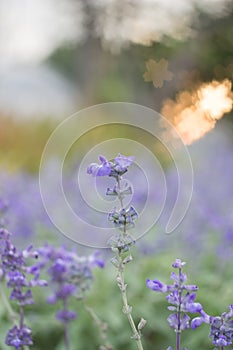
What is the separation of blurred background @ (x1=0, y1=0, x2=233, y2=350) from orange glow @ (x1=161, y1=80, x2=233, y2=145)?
11 millimetres

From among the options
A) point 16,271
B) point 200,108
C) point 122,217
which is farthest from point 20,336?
point 200,108

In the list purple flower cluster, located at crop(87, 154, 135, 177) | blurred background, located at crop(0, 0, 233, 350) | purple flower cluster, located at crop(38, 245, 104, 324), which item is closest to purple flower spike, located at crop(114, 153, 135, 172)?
purple flower cluster, located at crop(87, 154, 135, 177)

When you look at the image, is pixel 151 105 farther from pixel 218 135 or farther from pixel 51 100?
pixel 51 100

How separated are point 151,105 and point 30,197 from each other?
4.95 metres

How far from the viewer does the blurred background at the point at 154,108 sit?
3713mm

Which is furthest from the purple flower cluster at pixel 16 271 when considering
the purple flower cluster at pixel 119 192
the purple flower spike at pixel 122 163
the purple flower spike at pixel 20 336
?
the purple flower spike at pixel 122 163

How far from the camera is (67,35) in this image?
1513 cm

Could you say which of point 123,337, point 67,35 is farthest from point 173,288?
point 67,35

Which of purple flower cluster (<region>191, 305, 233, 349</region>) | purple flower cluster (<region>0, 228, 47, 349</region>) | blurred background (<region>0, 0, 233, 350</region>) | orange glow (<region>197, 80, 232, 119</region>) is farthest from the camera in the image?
orange glow (<region>197, 80, 232, 119</region>)

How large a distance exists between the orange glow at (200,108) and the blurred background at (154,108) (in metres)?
0.01

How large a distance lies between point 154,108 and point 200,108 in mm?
5029

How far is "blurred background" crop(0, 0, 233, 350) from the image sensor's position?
3.71 meters

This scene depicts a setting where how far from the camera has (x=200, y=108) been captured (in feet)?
15.1

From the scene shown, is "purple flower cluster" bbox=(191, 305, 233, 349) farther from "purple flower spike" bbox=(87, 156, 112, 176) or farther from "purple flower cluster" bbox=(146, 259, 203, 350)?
"purple flower spike" bbox=(87, 156, 112, 176)
